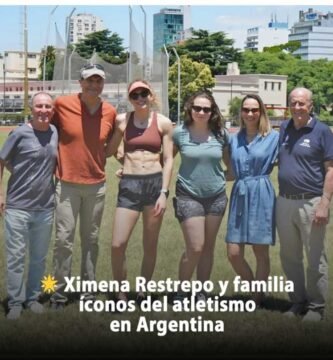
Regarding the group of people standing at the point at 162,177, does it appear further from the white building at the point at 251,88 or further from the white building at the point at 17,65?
the white building at the point at 17,65

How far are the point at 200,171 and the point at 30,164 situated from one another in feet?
3.29

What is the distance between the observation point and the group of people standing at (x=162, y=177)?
16.5ft

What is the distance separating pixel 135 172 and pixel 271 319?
126 centimetres

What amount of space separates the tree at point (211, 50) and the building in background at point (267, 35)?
0.12m

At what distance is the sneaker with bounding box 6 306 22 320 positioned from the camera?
5.27 meters

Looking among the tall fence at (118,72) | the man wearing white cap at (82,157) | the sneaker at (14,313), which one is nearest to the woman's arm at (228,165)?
the tall fence at (118,72)

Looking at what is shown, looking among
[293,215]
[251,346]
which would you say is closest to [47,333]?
[251,346]

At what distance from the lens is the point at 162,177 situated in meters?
5.18

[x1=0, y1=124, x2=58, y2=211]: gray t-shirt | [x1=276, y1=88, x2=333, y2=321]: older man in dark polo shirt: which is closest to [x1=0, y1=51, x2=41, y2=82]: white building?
[x1=0, y1=124, x2=58, y2=211]: gray t-shirt

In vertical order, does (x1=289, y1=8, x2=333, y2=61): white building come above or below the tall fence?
above

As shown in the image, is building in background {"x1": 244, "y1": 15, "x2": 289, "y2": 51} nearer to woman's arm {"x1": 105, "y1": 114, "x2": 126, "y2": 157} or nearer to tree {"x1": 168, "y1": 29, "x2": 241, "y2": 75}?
tree {"x1": 168, "y1": 29, "x2": 241, "y2": 75}

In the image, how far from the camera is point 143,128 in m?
5.11

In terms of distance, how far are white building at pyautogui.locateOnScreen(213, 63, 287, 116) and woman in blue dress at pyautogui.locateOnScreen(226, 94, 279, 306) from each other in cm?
29

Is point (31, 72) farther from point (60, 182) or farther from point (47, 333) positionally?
point (47, 333)
